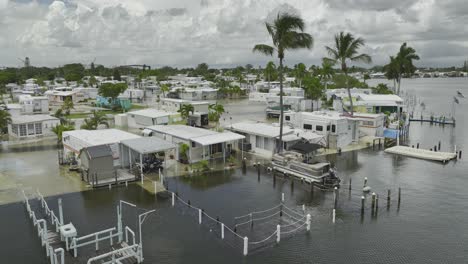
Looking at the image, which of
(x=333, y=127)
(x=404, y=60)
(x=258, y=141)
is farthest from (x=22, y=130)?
(x=404, y=60)

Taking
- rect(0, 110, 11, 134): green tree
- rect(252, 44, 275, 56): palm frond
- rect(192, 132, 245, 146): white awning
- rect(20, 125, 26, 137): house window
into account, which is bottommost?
rect(20, 125, 26, 137): house window

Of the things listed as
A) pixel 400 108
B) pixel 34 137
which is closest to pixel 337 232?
pixel 34 137

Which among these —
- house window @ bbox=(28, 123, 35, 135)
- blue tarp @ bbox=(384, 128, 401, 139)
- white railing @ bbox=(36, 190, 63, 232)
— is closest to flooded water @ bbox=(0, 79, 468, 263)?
white railing @ bbox=(36, 190, 63, 232)

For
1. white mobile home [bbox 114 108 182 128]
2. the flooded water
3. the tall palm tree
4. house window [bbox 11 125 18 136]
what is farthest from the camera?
the tall palm tree

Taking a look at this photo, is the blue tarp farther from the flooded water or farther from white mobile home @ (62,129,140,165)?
white mobile home @ (62,129,140,165)

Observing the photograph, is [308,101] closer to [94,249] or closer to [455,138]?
[455,138]

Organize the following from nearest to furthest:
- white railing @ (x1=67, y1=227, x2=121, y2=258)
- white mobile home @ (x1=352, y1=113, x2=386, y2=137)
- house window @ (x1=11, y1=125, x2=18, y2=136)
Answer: white railing @ (x1=67, y1=227, x2=121, y2=258) → house window @ (x1=11, y1=125, x2=18, y2=136) → white mobile home @ (x1=352, y1=113, x2=386, y2=137)

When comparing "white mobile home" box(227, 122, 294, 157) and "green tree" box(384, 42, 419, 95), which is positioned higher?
"green tree" box(384, 42, 419, 95)

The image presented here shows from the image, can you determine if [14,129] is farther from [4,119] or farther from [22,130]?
[22,130]
